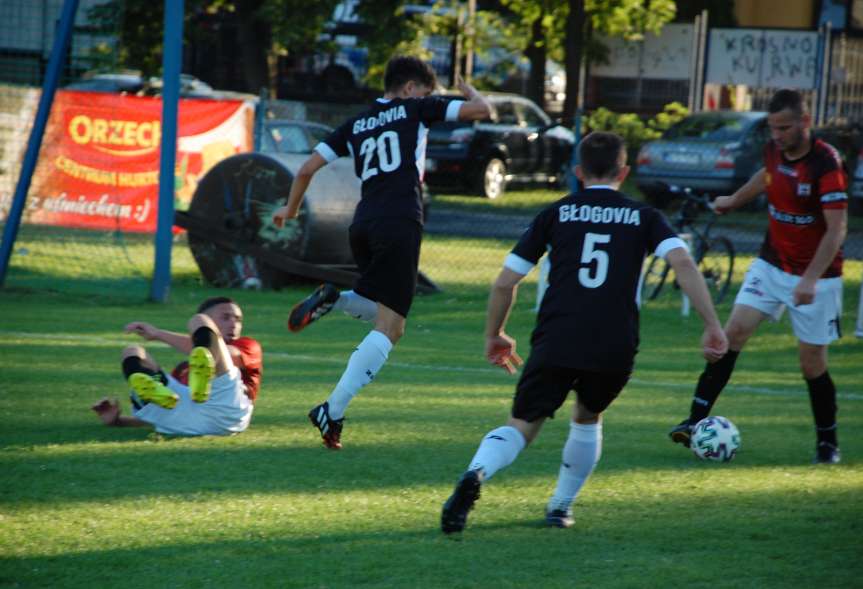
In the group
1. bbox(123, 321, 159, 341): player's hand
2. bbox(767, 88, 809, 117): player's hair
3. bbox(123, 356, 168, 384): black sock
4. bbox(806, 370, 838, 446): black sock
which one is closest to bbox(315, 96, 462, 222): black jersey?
bbox(123, 321, 159, 341): player's hand

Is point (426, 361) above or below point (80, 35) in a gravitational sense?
below

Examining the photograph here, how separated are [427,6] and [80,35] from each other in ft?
55.2

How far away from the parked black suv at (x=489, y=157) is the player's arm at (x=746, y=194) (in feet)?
59.4

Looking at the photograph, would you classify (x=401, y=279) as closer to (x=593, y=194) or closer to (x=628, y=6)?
(x=593, y=194)

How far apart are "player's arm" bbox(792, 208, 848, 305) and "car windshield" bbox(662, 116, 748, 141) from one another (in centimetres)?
1864

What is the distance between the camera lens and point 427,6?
32.2 metres

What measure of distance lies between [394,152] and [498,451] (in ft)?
7.70

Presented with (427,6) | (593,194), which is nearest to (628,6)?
(427,6)

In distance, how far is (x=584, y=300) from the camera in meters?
5.37

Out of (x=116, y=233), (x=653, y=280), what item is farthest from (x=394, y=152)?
(x=116, y=233)

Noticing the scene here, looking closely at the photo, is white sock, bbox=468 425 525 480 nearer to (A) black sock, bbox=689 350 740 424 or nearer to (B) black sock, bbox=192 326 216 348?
(B) black sock, bbox=192 326 216 348

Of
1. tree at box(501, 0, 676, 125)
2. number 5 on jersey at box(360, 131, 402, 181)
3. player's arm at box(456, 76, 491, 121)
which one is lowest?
number 5 on jersey at box(360, 131, 402, 181)

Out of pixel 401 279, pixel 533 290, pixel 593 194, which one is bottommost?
pixel 533 290

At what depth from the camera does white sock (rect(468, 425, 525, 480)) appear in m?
5.41
